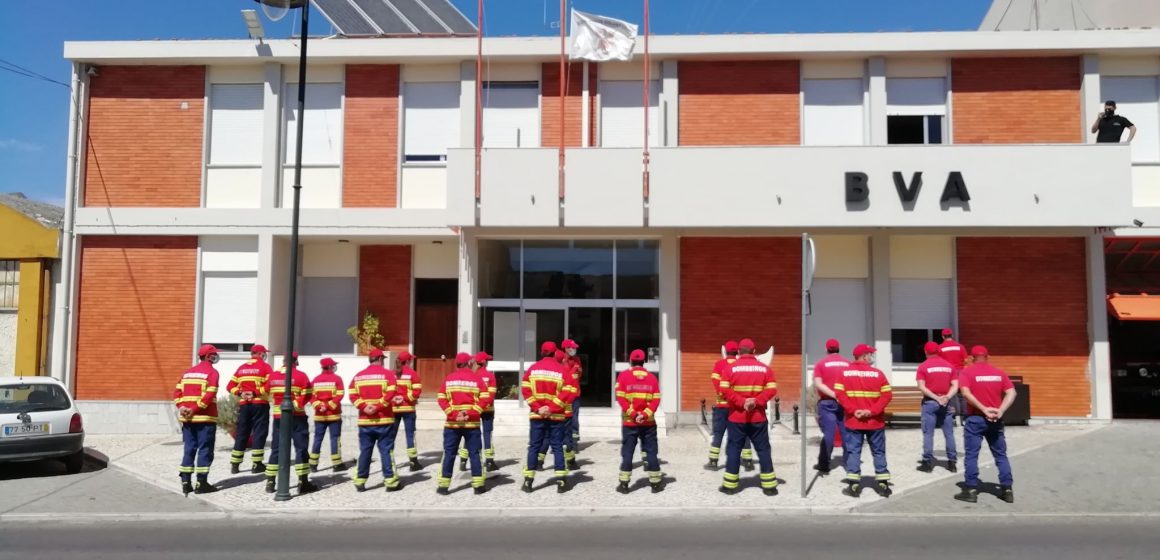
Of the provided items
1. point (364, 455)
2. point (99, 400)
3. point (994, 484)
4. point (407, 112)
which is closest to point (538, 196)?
point (407, 112)

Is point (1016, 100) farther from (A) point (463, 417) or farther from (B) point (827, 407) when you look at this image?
(A) point (463, 417)

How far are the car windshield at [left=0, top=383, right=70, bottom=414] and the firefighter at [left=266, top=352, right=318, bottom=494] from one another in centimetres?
355

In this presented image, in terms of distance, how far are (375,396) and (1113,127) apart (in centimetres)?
1436

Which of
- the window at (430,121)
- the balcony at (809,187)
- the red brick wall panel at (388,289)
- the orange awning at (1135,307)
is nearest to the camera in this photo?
the balcony at (809,187)

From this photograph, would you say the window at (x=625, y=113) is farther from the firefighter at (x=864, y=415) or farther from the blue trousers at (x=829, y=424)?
the firefighter at (x=864, y=415)

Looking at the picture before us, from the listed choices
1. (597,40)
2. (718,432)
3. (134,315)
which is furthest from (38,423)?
(597,40)

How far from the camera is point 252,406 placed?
10781mm

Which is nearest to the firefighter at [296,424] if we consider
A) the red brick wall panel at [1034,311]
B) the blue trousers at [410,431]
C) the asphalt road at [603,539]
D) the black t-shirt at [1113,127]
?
the asphalt road at [603,539]

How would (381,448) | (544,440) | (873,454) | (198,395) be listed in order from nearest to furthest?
(873,454)
(198,395)
(381,448)
(544,440)

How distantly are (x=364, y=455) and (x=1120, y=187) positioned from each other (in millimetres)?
13840

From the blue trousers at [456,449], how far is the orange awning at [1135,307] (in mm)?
13236

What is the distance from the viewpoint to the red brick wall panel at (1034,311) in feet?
49.3

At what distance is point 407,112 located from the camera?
16.4 m

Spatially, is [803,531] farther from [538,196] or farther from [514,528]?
[538,196]
